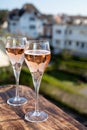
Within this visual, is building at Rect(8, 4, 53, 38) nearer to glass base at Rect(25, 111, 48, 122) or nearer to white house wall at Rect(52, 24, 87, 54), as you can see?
white house wall at Rect(52, 24, 87, 54)

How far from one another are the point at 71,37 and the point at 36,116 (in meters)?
17.6

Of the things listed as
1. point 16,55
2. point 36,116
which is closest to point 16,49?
point 16,55

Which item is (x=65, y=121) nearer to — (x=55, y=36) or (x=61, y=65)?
(x=61, y=65)

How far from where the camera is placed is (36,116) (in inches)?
48.8

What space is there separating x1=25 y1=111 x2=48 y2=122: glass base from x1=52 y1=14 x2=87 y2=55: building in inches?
633

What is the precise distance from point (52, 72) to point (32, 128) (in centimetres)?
1144

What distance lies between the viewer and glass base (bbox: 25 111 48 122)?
1198mm

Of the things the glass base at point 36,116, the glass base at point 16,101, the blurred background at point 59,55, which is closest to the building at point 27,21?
the blurred background at point 59,55

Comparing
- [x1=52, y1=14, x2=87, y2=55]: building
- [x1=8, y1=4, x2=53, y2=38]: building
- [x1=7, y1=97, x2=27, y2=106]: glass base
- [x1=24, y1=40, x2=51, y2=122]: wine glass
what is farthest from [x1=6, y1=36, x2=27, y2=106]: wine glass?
[x1=8, y1=4, x2=53, y2=38]: building

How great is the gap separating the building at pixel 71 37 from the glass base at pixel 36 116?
16.1m

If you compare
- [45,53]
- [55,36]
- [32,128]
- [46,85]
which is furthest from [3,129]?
[55,36]

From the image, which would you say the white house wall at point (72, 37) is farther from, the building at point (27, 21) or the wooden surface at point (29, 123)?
the wooden surface at point (29, 123)

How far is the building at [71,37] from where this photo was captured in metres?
17.8

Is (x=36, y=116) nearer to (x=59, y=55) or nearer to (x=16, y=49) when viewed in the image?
(x=16, y=49)
